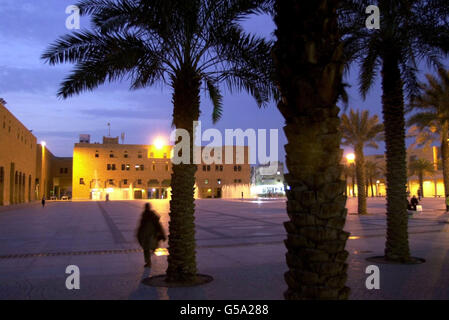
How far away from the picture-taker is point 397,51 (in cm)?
1097

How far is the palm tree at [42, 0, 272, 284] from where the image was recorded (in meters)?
8.16

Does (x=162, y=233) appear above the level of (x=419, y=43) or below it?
below

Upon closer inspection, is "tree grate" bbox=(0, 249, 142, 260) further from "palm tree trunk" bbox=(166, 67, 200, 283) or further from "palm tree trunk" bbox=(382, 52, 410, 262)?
"palm tree trunk" bbox=(382, 52, 410, 262)

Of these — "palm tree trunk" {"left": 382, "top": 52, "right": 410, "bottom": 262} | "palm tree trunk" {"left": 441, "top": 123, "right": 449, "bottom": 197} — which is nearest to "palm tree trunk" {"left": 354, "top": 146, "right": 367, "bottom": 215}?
"palm tree trunk" {"left": 441, "top": 123, "right": 449, "bottom": 197}

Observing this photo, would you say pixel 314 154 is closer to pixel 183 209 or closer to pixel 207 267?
pixel 183 209

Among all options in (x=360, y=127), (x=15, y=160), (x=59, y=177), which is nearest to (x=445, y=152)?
(x=360, y=127)

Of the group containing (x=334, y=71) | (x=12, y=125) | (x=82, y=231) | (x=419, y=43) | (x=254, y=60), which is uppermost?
(x=12, y=125)

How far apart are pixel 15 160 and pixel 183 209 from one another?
45.7 m

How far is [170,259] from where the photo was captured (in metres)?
8.20

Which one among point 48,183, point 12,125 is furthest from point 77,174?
point 12,125

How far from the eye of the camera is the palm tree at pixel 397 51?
10.2 metres

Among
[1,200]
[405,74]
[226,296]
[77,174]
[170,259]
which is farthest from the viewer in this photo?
[77,174]

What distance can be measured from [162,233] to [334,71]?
670cm
